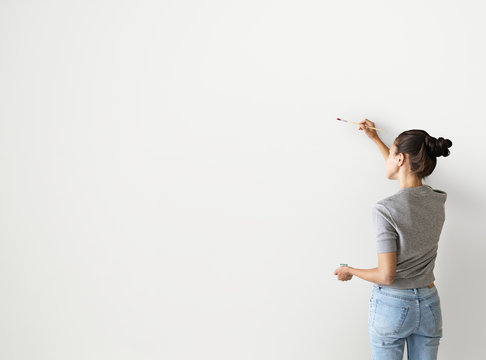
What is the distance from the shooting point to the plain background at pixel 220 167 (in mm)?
1620

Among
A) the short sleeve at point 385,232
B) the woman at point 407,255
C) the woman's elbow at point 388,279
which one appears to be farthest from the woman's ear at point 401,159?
the woman's elbow at point 388,279

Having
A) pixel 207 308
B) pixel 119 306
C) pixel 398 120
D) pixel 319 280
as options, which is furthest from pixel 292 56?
pixel 119 306

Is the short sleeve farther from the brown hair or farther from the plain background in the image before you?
the plain background

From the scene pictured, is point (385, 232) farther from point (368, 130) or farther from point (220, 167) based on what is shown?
point (220, 167)

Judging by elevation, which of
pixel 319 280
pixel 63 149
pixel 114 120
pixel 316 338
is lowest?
pixel 316 338

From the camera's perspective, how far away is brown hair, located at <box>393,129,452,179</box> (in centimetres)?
140

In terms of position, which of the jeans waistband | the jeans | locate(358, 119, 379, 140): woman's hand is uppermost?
locate(358, 119, 379, 140): woman's hand

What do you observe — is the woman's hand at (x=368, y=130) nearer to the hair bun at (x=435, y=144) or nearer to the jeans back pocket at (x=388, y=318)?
the hair bun at (x=435, y=144)

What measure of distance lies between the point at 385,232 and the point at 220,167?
2.04ft

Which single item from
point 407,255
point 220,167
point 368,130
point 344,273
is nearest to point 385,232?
point 407,255

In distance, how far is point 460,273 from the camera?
168 cm

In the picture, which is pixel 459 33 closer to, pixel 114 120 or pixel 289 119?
pixel 289 119

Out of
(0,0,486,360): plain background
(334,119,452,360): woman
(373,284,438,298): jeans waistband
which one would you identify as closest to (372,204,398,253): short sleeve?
(334,119,452,360): woman

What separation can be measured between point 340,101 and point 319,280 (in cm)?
65
